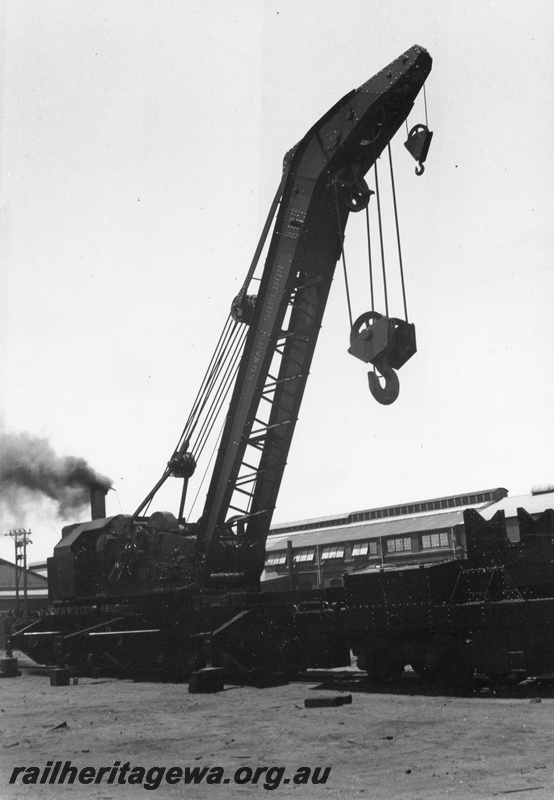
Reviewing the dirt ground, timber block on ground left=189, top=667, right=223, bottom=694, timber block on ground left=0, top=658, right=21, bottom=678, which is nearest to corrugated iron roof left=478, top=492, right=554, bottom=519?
timber block on ground left=0, top=658, right=21, bottom=678

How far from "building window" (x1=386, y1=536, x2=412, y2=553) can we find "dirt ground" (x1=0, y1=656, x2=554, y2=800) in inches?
1188

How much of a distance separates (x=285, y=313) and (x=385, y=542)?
101 feet

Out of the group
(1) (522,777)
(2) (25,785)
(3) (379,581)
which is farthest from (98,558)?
(1) (522,777)

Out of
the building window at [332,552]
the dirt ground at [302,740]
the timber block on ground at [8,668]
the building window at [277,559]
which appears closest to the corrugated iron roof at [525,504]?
the building window at [332,552]

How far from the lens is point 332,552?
44.9m

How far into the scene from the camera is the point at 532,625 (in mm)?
10281

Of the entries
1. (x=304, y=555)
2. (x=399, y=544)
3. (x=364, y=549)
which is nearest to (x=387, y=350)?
(x=399, y=544)

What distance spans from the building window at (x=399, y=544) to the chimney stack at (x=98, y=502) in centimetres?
2322

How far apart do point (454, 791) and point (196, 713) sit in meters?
5.26

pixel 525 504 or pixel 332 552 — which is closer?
pixel 525 504

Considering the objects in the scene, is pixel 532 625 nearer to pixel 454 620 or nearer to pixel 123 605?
pixel 454 620

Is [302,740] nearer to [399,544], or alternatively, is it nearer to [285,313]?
[285,313]

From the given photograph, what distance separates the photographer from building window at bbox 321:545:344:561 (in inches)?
1752

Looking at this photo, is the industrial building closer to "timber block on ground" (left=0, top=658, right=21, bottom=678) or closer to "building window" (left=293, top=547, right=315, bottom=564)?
"building window" (left=293, top=547, right=315, bottom=564)
